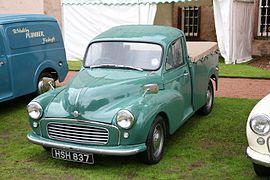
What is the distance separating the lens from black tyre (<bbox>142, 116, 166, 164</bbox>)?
5.31 metres

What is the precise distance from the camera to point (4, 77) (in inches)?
311

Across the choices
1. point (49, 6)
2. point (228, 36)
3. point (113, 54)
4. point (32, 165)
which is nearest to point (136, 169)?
point (32, 165)

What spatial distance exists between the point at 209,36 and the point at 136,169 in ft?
50.5

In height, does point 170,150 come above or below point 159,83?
below

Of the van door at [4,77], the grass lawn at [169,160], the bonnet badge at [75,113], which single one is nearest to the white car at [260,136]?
the grass lawn at [169,160]

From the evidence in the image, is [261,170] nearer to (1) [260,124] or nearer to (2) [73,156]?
(1) [260,124]

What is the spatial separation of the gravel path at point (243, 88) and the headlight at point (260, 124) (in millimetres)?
5387

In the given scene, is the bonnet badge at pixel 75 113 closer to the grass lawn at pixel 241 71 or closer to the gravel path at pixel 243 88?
the gravel path at pixel 243 88

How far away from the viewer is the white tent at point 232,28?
48.1 ft

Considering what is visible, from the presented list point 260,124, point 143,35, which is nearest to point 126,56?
point 143,35

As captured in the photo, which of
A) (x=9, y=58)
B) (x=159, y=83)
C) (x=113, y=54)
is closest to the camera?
(x=159, y=83)

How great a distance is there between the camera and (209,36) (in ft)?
65.3

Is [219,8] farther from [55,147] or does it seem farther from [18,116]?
[55,147]

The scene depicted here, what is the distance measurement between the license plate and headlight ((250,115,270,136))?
6.47 feet
